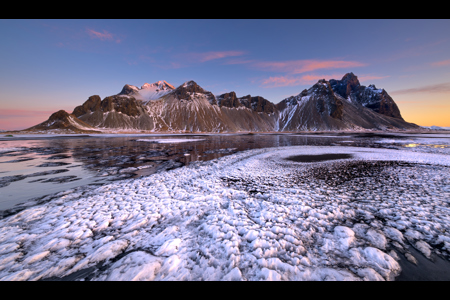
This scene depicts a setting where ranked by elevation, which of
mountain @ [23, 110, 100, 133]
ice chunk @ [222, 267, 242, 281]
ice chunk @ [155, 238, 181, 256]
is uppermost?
mountain @ [23, 110, 100, 133]

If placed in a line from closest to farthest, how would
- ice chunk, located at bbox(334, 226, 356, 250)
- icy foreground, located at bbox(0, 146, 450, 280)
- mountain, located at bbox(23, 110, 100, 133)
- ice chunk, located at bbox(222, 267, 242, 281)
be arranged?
1. ice chunk, located at bbox(222, 267, 242, 281)
2. icy foreground, located at bbox(0, 146, 450, 280)
3. ice chunk, located at bbox(334, 226, 356, 250)
4. mountain, located at bbox(23, 110, 100, 133)

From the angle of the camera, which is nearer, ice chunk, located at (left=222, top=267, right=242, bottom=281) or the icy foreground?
ice chunk, located at (left=222, top=267, right=242, bottom=281)

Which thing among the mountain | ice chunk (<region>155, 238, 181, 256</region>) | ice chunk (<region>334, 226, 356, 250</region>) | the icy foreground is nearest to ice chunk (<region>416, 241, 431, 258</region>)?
the icy foreground

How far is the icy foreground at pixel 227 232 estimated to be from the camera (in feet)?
11.8

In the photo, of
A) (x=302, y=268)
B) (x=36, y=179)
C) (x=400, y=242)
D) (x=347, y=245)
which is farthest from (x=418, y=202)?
(x=36, y=179)

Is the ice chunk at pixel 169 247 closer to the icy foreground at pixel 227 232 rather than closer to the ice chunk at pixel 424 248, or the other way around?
the icy foreground at pixel 227 232

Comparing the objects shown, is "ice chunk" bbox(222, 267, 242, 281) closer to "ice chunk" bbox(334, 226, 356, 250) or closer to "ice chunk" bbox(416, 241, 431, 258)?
"ice chunk" bbox(334, 226, 356, 250)

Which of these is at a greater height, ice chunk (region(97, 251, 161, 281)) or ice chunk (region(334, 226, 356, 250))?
ice chunk (region(334, 226, 356, 250))

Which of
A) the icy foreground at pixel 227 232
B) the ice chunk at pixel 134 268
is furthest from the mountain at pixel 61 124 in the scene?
the ice chunk at pixel 134 268

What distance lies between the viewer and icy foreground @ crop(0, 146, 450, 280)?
3604 mm
